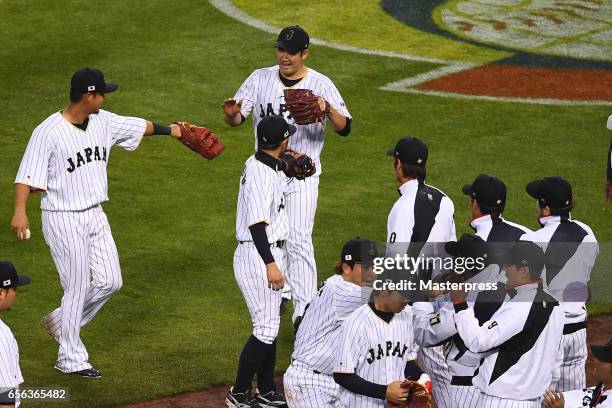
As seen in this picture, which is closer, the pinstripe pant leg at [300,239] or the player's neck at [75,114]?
the player's neck at [75,114]

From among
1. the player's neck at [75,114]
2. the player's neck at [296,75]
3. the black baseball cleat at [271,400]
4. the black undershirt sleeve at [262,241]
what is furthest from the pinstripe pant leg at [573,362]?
the player's neck at [75,114]

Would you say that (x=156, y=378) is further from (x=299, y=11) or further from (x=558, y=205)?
(x=299, y=11)

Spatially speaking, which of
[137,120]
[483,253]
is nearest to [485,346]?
[483,253]

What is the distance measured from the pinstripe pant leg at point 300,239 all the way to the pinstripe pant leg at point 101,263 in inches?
51.5

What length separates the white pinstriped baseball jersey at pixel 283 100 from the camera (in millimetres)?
8977

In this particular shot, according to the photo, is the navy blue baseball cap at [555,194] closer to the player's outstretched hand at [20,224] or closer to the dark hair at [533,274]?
A: the dark hair at [533,274]

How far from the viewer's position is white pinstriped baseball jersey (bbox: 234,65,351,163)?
8.98 m

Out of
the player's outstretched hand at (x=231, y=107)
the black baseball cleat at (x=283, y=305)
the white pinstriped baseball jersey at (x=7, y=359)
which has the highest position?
the player's outstretched hand at (x=231, y=107)

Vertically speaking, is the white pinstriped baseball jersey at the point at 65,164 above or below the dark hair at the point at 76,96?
below

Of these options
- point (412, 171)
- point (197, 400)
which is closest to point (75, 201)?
point (197, 400)

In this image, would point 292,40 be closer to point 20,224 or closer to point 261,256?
point 261,256

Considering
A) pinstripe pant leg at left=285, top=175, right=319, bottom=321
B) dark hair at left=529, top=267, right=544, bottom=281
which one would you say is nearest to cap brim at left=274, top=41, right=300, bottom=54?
pinstripe pant leg at left=285, top=175, right=319, bottom=321

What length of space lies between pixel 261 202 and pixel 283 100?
1508 mm

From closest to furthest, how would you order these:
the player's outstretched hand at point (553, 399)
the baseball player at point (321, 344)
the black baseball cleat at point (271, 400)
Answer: the player's outstretched hand at point (553, 399)
the baseball player at point (321, 344)
the black baseball cleat at point (271, 400)
